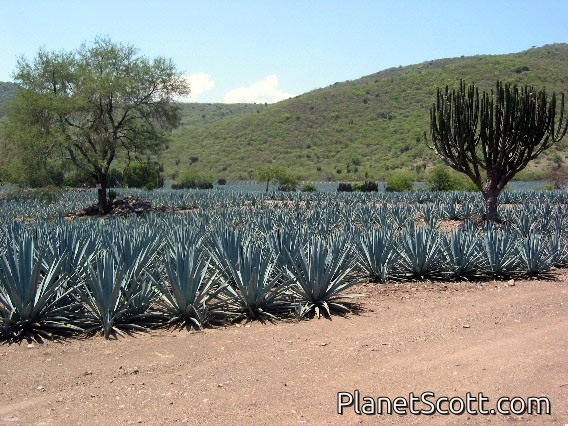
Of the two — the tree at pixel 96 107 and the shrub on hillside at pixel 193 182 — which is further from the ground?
the tree at pixel 96 107

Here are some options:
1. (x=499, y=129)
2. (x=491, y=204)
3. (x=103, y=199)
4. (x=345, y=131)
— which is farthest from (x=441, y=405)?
(x=345, y=131)

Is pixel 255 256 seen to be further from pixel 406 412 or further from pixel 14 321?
pixel 406 412

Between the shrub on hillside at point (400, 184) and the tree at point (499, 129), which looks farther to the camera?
the shrub on hillside at point (400, 184)

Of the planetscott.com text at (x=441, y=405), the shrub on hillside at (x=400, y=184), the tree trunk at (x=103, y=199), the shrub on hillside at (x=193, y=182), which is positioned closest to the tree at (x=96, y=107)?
the tree trunk at (x=103, y=199)

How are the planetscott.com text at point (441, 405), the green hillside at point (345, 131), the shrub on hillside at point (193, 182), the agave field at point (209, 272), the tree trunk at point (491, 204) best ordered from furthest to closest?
the green hillside at point (345, 131), the shrub on hillside at point (193, 182), the tree trunk at point (491, 204), the agave field at point (209, 272), the planetscott.com text at point (441, 405)

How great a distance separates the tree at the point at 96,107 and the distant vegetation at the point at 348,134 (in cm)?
2119

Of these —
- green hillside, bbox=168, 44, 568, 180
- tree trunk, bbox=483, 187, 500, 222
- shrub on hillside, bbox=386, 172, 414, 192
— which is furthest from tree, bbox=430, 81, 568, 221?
green hillside, bbox=168, 44, 568, 180

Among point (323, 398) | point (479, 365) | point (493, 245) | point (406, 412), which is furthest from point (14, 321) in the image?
point (493, 245)

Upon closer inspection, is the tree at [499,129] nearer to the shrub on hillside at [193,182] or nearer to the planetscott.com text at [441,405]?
the planetscott.com text at [441,405]

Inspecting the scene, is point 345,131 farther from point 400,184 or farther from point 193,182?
point 400,184

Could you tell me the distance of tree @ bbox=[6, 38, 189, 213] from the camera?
2648cm

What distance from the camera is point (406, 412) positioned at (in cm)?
407

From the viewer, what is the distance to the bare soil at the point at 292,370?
13.4 ft

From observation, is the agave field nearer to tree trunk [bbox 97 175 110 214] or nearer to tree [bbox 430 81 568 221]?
tree [bbox 430 81 568 221]
